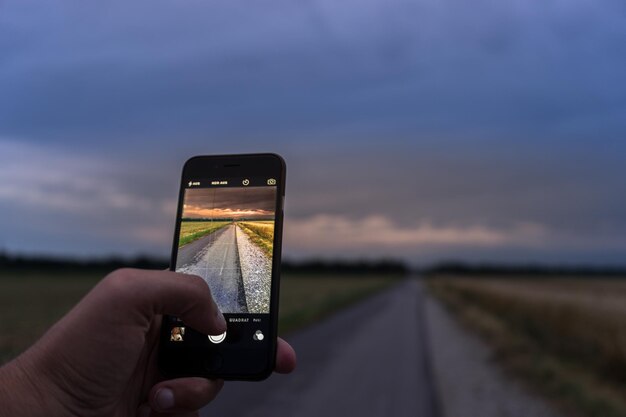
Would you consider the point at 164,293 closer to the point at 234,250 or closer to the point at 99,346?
the point at 99,346

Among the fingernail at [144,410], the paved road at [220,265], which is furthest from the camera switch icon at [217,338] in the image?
the fingernail at [144,410]

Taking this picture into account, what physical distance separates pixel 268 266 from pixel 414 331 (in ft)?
61.7

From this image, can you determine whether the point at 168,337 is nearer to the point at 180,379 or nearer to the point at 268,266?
the point at 180,379

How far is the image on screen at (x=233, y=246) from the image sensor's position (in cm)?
227

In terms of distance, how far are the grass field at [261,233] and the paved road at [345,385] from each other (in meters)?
5.77

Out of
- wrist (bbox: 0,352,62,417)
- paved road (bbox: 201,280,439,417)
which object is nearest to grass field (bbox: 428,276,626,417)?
paved road (bbox: 201,280,439,417)

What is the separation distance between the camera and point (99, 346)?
180cm

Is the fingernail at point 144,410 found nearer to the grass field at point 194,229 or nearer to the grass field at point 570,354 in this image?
the grass field at point 194,229

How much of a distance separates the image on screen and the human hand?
273 mm

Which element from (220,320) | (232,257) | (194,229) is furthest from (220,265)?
(220,320)

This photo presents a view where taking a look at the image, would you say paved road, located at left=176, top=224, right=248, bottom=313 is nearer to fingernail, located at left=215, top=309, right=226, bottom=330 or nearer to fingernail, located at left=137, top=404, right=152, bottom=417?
fingernail, located at left=215, top=309, right=226, bottom=330

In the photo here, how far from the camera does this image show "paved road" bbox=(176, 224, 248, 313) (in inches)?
90.2

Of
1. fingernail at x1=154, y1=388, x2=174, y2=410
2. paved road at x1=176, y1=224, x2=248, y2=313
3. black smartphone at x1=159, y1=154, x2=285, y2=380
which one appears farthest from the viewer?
paved road at x1=176, y1=224, x2=248, y2=313

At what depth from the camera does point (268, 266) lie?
2252 millimetres
